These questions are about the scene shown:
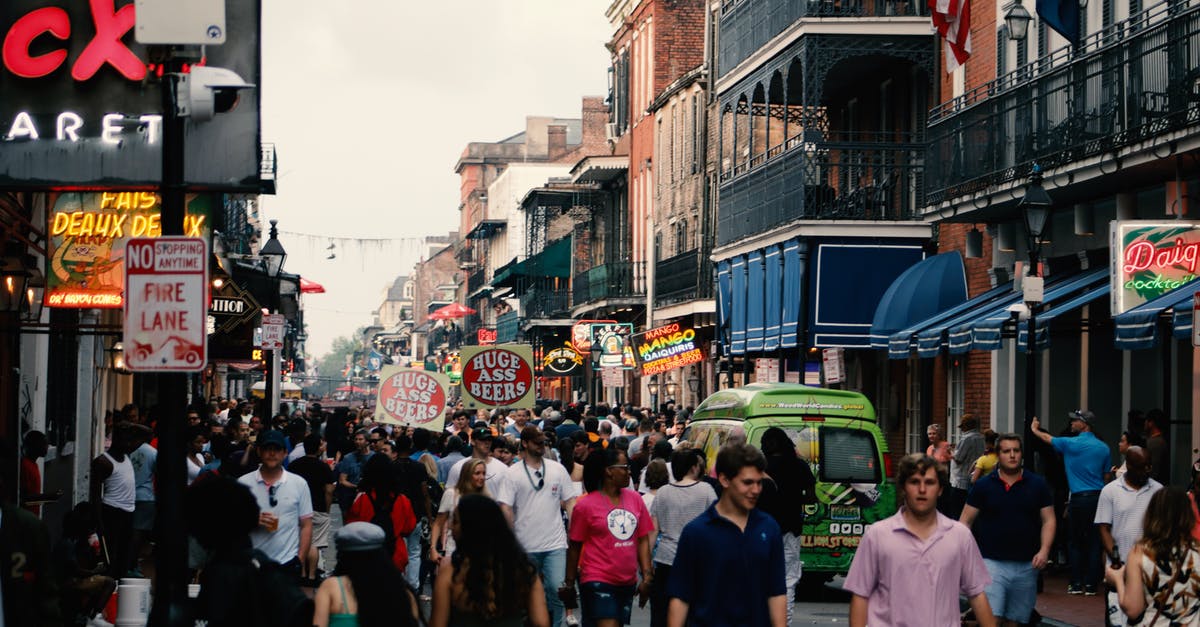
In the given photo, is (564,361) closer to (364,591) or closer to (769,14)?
(769,14)

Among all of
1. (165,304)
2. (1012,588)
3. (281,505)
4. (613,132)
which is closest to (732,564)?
(165,304)

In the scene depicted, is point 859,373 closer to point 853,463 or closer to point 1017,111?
point 1017,111

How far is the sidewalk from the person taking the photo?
16875 mm

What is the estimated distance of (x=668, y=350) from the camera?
4434 cm

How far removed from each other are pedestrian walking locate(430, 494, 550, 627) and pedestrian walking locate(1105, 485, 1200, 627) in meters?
3.39

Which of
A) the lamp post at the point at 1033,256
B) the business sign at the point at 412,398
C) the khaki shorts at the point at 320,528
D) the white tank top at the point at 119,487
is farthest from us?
the business sign at the point at 412,398

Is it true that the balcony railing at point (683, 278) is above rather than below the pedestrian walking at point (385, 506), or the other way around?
above

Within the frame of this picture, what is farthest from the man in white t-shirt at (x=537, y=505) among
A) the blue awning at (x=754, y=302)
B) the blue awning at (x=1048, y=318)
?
the blue awning at (x=754, y=302)

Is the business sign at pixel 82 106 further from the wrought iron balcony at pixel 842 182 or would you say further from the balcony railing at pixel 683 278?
the balcony railing at pixel 683 278

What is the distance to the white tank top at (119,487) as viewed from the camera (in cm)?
Result: 1828

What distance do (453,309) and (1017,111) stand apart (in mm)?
83993

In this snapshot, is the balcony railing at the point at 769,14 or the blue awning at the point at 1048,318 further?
the balcony railing at the point at 769,14

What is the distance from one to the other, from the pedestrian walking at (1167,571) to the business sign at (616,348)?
135ft

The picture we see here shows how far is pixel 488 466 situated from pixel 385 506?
1595 millimetres
